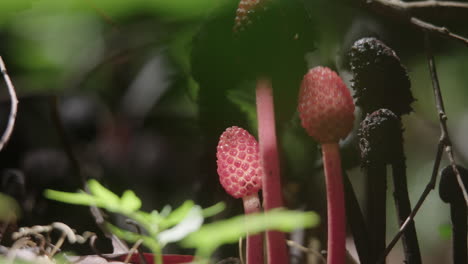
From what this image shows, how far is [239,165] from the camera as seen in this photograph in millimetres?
577

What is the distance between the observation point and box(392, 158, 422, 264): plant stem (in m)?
0.60

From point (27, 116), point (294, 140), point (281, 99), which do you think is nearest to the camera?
point (281, 99)

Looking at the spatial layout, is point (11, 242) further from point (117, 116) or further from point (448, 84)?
point (448, 84)

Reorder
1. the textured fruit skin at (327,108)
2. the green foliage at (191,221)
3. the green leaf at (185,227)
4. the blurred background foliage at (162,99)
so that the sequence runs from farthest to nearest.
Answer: the blurred background foliage at (162,99), the textured fruit skin at (327,108), the green leaf at (185,227), the green foliage at (191,221)

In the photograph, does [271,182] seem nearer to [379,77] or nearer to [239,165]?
[239,165]

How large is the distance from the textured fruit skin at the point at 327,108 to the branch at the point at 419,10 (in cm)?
14

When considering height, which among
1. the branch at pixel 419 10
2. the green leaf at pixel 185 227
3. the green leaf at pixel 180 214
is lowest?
the green leaf at pixel 185 227

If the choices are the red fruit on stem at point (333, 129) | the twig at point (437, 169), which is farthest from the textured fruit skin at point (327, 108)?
the twig at point (437, 169)

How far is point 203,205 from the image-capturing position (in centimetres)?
76

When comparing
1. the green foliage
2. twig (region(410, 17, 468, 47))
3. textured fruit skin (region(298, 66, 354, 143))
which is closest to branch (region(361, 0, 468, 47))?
twig (region(410, 17, 468, 47))

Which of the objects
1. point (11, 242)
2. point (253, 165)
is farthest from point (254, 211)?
point (11, 242)

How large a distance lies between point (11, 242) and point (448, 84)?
2.71 feet

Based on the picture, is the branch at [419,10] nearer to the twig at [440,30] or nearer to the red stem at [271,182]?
the twig at [440,30]

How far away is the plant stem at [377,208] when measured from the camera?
0.60m
